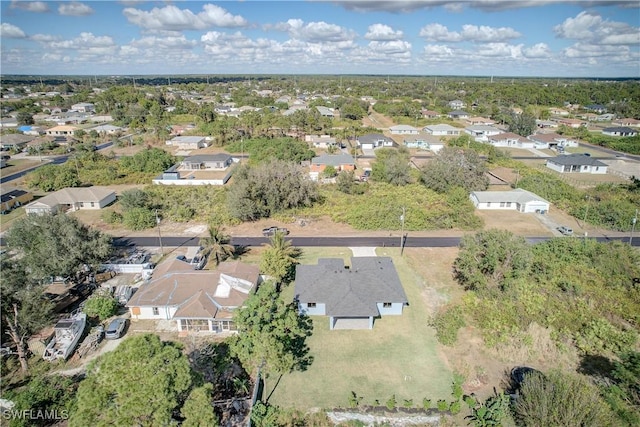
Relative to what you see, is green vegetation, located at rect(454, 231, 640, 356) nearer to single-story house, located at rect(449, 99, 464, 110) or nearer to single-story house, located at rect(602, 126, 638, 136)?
single-story house, located at rect(602, 126, 638, 136)

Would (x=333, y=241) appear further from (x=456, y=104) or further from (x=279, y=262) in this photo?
(x=456, y=104)

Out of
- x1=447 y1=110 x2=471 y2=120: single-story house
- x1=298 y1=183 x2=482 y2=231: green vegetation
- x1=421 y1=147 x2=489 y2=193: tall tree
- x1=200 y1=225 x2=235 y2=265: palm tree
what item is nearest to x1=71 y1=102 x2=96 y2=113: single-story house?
x1=298 y1=183 x2=482 y2=231: green vegetation

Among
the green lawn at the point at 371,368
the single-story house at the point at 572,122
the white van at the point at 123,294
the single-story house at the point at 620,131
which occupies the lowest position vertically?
the green lawn at the point at 371,368

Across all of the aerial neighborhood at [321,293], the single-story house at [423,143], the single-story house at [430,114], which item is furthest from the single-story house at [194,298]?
the single-story house at [430,114]

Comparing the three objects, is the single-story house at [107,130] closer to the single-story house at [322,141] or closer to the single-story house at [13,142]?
the single-story house at [13,142]

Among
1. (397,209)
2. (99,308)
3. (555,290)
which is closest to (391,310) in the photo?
(555,290)

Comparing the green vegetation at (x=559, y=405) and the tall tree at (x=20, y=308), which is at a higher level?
the tall tree at (x=20, y=308)
